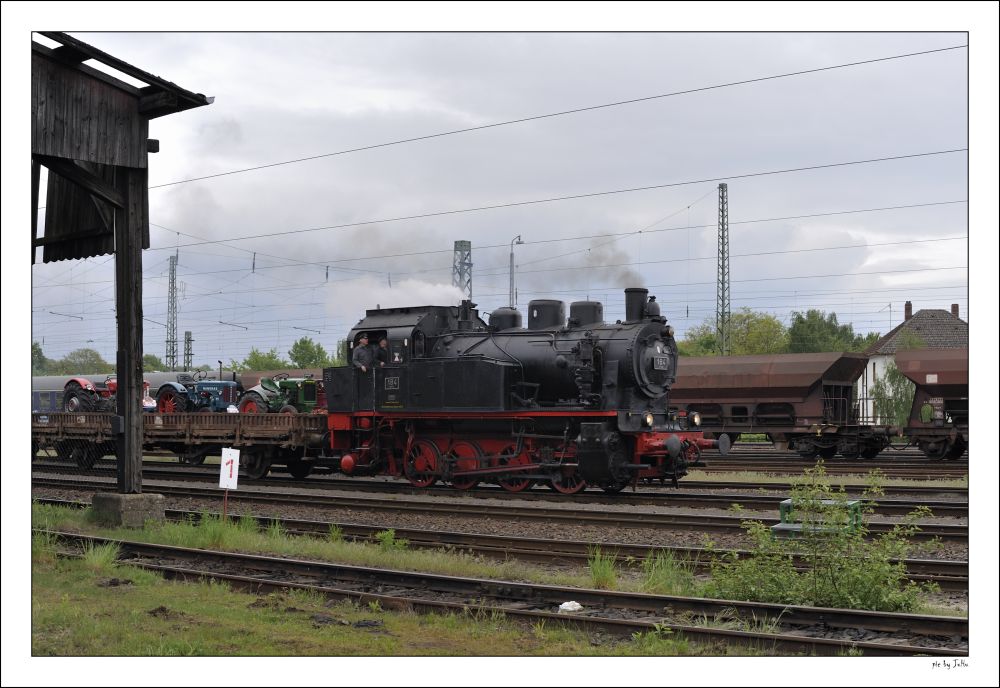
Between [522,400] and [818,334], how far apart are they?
51.8m

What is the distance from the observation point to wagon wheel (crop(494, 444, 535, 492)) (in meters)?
18.7

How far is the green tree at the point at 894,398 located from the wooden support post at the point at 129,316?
2267cm

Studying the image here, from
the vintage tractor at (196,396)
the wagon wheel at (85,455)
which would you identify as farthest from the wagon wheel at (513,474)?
the wagon wheel at (85,455)

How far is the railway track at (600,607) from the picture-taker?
7793mm

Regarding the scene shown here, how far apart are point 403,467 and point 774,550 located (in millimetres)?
12371

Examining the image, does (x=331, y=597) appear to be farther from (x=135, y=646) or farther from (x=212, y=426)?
(x=212, y=426)

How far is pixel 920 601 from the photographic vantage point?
9578 millimetres

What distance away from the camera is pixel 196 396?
29.8 metres

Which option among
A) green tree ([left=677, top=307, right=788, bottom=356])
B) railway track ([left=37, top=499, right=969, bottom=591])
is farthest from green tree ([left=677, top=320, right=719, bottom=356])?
railway track ([left=37, top=499, right=969, bottom=591])

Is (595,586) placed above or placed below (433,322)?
below

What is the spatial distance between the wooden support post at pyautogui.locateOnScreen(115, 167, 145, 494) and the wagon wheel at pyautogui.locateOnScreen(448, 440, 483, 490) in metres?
6.94

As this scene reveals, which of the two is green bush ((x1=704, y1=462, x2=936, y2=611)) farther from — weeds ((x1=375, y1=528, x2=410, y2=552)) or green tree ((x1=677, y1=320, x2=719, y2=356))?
green tree ((x1=677, y1=320, x2=719, y2=356))

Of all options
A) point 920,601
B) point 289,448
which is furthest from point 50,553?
point 289,448

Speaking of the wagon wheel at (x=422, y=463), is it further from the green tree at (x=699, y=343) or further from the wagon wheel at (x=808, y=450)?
the green tree at (x=699, y=343)
